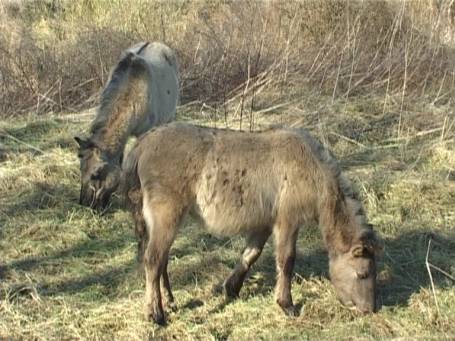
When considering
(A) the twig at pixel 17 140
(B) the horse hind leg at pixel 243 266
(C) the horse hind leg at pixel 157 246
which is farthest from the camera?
(A) the twig at pixel 17 140

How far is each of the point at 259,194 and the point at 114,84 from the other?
113 inches

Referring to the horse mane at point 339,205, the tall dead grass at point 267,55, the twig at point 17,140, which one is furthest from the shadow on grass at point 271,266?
the tall dead grass at point 267,55

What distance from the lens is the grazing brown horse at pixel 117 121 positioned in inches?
282

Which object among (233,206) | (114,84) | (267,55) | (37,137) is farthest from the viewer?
(267,55)

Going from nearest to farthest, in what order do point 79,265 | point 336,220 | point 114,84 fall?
point 336,220, point 79,265, point 114,84

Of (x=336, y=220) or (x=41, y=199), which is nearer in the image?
(x=336, y=220)

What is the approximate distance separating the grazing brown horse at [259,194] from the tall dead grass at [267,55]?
4.38 metres

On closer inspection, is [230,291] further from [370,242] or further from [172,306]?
[370,242]

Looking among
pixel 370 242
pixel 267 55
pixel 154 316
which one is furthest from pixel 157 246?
pixel 267 55

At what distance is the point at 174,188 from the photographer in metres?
5.06

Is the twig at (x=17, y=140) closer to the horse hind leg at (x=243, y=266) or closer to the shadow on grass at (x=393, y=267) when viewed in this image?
the shadow on grass at (x=393, y=267)

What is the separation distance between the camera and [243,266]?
559 centimetres

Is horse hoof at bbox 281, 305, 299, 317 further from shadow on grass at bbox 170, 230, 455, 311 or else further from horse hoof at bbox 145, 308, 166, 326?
horse hoof at bbox 145, 308, 166, 326

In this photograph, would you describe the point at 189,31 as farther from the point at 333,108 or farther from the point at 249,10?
the point at 333,108
